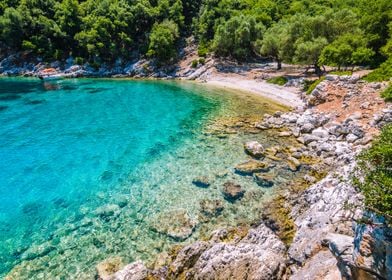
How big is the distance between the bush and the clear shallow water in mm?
9044

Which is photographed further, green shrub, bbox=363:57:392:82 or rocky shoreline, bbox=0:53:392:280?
green shrub, bbox=363:57:392:82

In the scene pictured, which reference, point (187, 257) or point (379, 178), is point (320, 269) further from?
point (187, 257)

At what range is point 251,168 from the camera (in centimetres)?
2380

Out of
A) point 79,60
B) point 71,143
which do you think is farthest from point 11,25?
point 71,143

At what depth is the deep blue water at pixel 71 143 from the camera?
64.2 ft

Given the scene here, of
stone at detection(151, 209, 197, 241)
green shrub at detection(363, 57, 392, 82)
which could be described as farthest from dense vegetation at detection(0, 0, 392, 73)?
stone at detection(151, 209, 197, 241)

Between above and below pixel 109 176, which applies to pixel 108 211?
above

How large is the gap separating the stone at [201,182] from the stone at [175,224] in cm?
352

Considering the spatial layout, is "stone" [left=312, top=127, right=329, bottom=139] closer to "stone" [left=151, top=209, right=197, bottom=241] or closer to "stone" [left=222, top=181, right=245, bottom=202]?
"stone" [left=222, top=181, right=245, bottom=202]

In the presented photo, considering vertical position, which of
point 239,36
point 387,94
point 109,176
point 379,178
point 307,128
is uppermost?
point 239,36

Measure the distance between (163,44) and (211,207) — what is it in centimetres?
6489

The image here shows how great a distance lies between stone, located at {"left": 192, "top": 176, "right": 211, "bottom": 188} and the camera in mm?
21922

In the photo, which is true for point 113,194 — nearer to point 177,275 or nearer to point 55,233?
point 55,233

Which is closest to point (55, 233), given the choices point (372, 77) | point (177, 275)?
point (177, 275)
